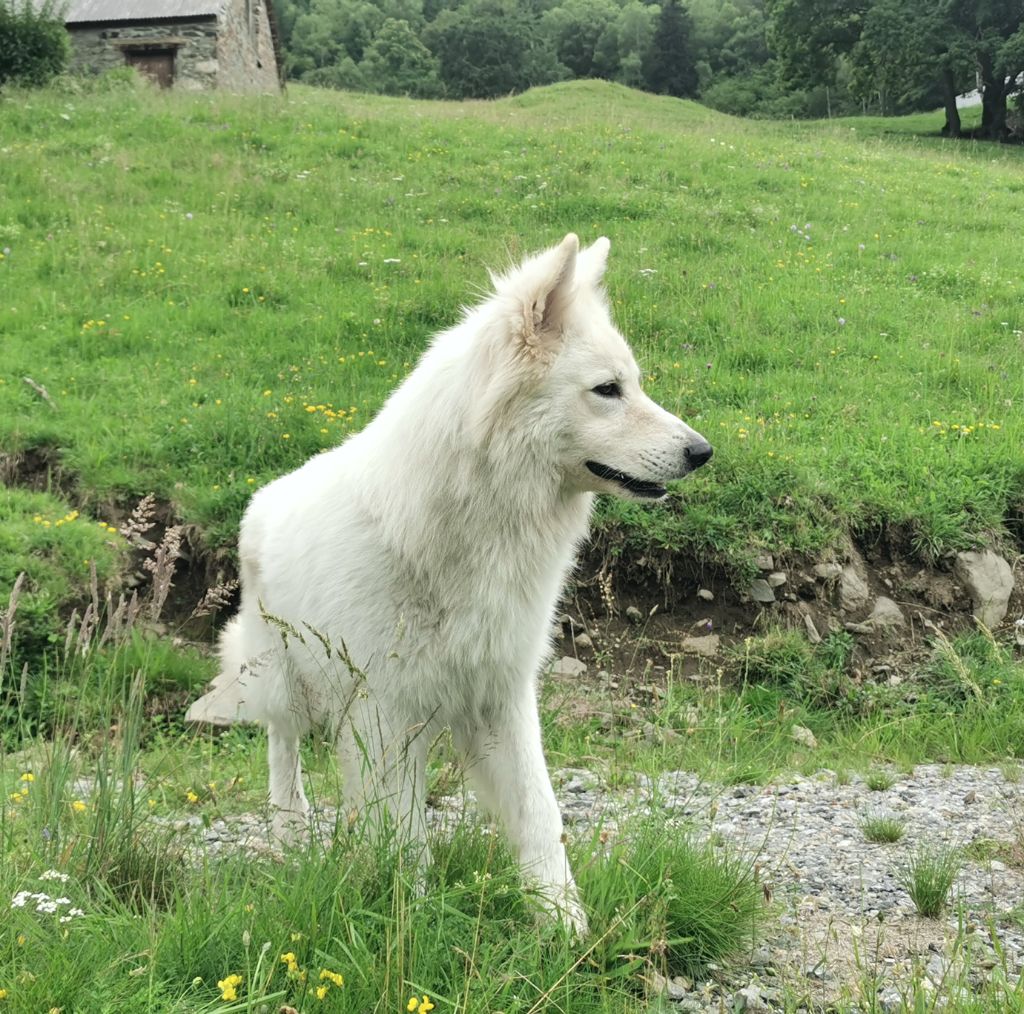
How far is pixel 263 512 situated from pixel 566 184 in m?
11.5

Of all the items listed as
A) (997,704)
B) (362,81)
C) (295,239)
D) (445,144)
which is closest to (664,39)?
(362,81)

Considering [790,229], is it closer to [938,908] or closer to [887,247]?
[887,247]

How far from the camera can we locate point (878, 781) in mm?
4863

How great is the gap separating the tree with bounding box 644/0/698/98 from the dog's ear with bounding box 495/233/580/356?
7694cm

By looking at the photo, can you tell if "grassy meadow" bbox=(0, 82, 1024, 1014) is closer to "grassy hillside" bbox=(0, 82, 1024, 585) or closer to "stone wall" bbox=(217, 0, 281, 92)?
"grassy hillside" bbox=(0, 82, 1024, 585)

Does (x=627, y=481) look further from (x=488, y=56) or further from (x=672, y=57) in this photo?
(x=488, y=56)

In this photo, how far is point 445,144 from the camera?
16500 mm

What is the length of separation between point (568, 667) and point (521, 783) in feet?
9.46

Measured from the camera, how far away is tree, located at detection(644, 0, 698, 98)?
240 feet

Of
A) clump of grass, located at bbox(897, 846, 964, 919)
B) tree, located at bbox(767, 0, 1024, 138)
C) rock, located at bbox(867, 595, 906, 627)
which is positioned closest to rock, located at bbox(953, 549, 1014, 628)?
rock, located at bbox(867, 595, 906, 627)

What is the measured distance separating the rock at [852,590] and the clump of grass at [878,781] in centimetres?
204

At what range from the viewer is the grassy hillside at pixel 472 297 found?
7.43m

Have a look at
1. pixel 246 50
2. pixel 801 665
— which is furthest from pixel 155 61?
pixel 801 665

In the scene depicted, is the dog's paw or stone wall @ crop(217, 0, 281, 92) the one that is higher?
stone wall @ crop(217, 0, 281, 92)
